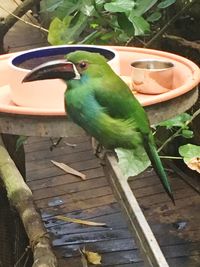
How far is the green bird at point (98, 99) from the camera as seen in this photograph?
1271mm

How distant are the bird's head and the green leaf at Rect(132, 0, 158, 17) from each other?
2.51 ft

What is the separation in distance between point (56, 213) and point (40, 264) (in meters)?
1.47

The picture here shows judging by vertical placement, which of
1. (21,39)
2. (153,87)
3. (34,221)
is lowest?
(21,39)

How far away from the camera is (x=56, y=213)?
2.77 metres

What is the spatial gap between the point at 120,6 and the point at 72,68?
31.6 inches

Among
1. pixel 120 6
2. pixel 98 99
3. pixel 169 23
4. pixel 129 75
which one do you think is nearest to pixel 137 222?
pixel 98 99

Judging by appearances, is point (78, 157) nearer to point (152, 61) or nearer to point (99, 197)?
point (99, 197)

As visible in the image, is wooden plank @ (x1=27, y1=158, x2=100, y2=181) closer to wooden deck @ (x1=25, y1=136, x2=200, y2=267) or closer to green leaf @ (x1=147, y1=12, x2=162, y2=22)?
wooden deck @ (x1=25, y1=136, x2=200, y2=267)

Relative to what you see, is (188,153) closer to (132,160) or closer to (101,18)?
(132,160)

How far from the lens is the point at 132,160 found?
139 cm

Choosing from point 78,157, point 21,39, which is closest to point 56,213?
point 78,157

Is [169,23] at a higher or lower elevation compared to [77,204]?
higher

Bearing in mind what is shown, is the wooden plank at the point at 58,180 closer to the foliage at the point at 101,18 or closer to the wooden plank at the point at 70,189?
the wooden plank at the point at 70,189

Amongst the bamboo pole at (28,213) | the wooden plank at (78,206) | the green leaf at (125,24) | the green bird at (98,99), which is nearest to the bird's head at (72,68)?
the green bird at (98,99)
